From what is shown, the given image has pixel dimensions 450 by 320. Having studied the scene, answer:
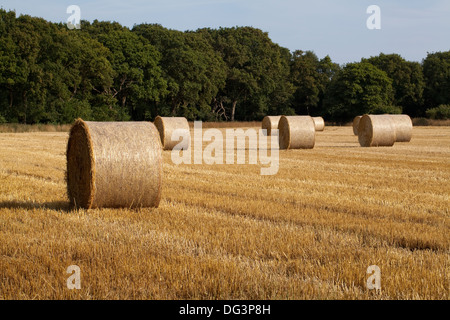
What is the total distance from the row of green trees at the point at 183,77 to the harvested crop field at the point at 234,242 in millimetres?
31069

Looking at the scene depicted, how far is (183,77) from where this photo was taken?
54.7 metres

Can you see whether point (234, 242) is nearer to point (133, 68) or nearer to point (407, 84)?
point (133, 68)

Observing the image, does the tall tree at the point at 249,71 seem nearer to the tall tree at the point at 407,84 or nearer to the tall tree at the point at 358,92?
the tall tree at the point at 358,92

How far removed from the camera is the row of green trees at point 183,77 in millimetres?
40188

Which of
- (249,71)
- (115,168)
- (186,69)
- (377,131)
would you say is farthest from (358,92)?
(115,168)

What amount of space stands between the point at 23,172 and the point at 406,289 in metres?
10.8

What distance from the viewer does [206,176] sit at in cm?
1276

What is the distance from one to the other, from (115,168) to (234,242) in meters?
2.82

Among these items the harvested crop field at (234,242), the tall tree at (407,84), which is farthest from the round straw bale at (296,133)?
the tall tree at (407,84)

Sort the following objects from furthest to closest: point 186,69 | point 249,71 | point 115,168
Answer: point 249,71
point 186,69
point 115,168

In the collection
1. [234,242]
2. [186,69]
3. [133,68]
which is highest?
[186,69]

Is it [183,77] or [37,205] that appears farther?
[183,77]

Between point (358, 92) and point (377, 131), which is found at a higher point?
point (358, 92)
